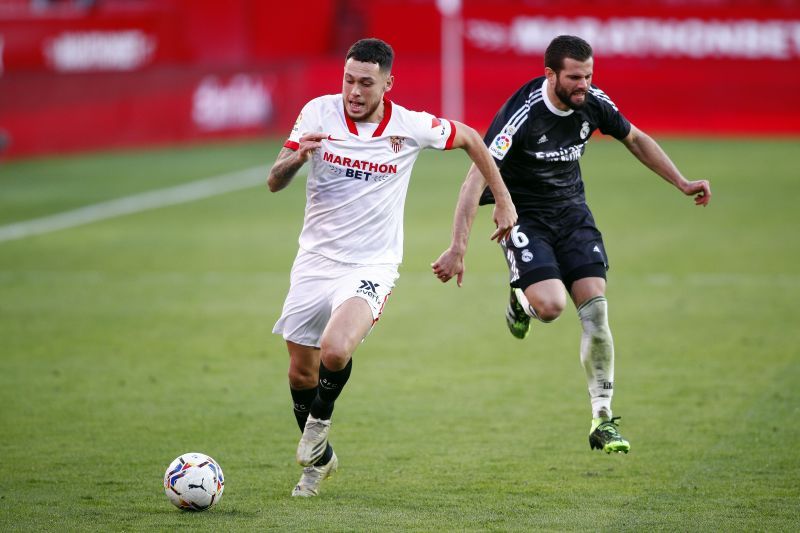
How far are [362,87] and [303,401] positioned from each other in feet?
6.18

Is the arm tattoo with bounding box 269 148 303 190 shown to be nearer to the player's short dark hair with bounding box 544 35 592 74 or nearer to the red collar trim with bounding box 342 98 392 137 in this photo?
the red collar trim with bounding box 342 98 392 137

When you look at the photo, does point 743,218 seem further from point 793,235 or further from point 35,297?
point 35,297

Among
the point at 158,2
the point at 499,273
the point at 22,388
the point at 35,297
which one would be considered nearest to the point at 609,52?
the point at 158,2

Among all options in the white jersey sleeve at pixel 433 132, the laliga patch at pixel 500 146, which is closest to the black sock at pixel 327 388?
the white jersey sleeve at pixel 433 132

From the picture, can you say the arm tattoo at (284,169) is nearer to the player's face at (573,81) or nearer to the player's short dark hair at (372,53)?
the player's short dark hair at (372,53)

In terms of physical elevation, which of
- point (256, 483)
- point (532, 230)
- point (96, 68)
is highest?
point (96, 68)

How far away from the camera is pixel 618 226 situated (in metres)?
17.3

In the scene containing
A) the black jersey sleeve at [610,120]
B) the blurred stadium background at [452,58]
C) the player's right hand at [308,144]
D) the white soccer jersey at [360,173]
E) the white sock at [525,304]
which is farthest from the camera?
the blurred stadium background at [452,58]

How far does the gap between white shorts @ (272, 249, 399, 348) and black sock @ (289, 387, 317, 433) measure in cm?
35

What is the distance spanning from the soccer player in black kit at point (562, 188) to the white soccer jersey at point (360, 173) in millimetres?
436

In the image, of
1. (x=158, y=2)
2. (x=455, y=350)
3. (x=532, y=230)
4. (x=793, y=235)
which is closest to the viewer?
(x=532, y=230)

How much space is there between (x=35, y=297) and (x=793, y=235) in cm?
943

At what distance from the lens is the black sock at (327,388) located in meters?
7.09

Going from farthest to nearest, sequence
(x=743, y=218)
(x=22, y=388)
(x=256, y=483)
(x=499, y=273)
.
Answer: (x=743, y=218)
(x=499, y=273)
(x=22, y=388)
(x=256, y=483)
